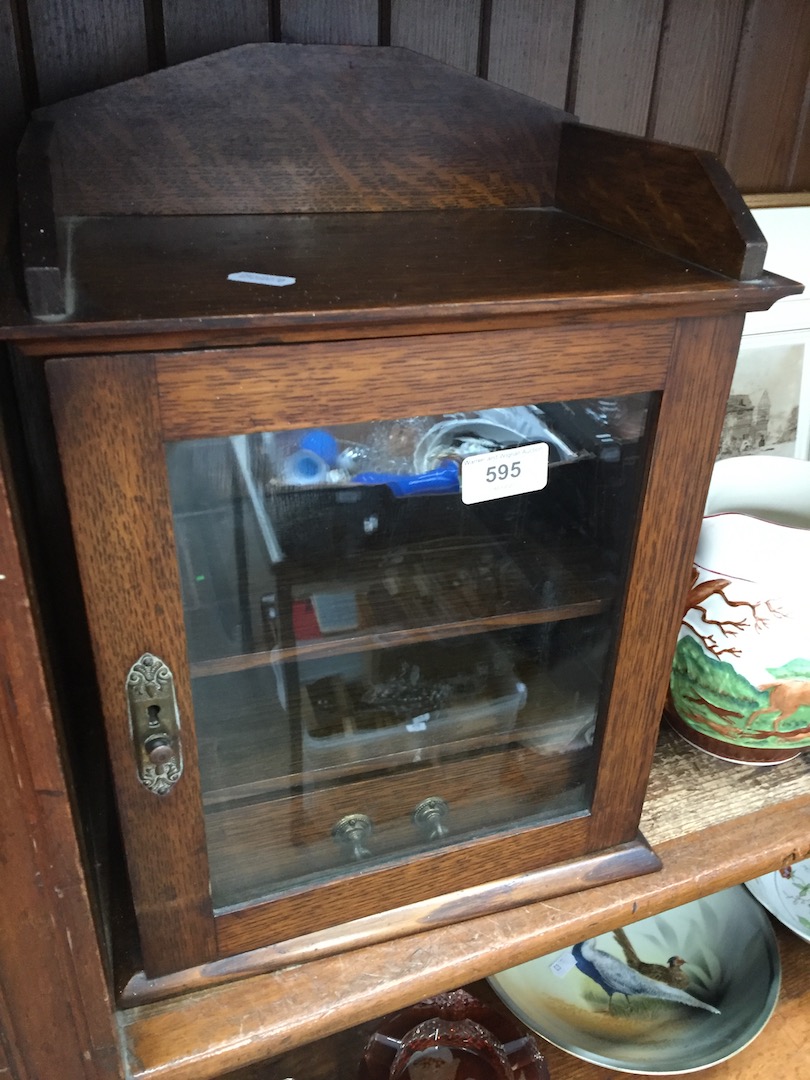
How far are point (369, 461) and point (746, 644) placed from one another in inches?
13.6

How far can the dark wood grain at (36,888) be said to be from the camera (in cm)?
37

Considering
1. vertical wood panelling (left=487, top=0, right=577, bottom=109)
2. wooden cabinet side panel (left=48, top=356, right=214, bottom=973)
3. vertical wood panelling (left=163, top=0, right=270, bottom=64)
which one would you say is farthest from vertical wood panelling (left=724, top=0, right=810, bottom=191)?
wooden cabinet side panel (left=48, top=356, right=214, bottom=973)

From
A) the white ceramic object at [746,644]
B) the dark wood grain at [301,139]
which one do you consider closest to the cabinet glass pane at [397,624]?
the white ceramic object at [746,644]

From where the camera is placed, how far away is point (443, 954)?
583 mm

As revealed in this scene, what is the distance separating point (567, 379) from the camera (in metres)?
0.46

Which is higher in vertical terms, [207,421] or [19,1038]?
[207,421]

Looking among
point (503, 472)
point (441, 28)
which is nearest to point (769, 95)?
point (441, 28)

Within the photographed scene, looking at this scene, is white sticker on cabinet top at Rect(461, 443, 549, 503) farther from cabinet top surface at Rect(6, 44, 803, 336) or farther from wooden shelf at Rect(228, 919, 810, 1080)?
wooden shelf at Rect(228, 919, 810, 1080)

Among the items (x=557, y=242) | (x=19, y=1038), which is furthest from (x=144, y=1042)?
(x=557, y=242)

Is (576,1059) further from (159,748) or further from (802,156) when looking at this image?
(802,156)

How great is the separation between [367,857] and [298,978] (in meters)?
0.09

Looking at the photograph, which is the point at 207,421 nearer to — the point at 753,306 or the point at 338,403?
the point at 338,403

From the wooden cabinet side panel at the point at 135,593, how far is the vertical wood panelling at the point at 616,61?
1.77 ft

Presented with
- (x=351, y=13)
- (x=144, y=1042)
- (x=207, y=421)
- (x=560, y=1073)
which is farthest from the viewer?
(x=560, y=1073)
